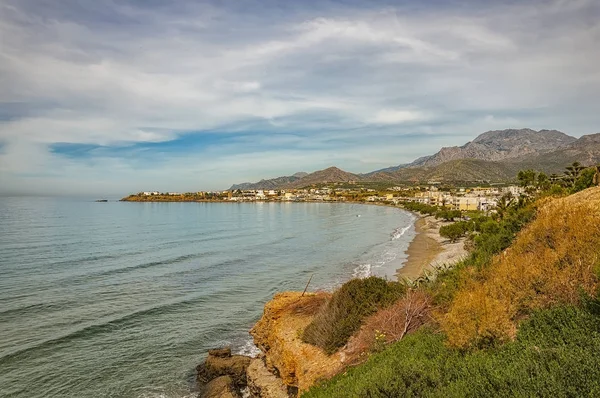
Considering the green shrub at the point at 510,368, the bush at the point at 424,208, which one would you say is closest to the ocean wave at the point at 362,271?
the green shrub at the point at 510,368

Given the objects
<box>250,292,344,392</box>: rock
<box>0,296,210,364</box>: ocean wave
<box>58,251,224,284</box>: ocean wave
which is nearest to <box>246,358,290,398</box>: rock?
<box>250,292,344,392</box>: rock

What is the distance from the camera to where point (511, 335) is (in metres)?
6.95

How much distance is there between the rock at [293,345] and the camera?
1020 centimetres

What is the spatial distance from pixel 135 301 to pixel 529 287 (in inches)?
997

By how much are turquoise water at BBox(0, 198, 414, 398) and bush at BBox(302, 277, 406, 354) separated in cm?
738

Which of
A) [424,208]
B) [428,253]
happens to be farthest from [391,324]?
[424,208]

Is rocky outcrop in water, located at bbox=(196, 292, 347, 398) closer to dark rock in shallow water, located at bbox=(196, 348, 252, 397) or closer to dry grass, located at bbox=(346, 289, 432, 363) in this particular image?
dark rock in shallow water, located at bbox=(196, 348, 252, 397)

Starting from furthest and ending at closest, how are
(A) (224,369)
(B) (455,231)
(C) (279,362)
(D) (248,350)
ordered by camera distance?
(B) (455,231) < (D) (248,350) < (A) (224,369) < (C) (279,362)

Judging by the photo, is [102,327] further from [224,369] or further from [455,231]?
[455,231]

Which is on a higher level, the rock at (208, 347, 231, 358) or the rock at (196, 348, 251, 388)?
the rock at (208, 347, 231, 358)

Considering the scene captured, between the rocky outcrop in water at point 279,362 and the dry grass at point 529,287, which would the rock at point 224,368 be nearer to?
the rocky outcrop in water at point 279,362

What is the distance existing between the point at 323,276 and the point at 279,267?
5.94 metres

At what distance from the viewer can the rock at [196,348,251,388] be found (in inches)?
628

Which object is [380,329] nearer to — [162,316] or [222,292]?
[162,316]
